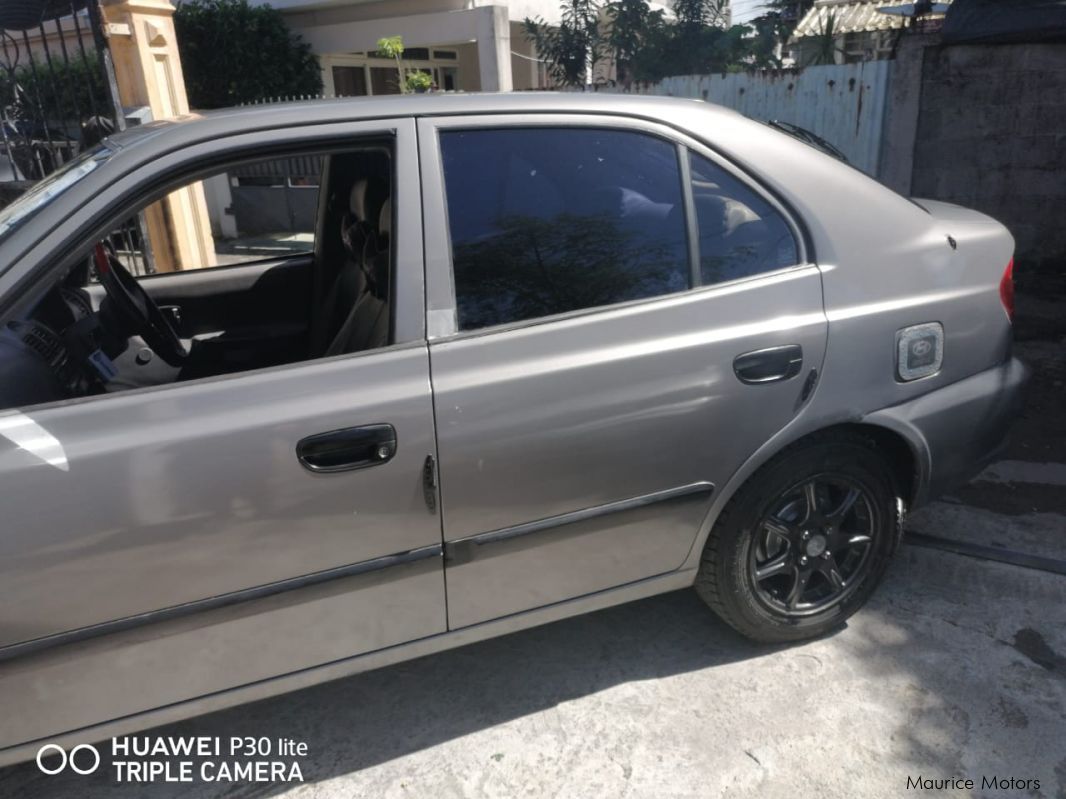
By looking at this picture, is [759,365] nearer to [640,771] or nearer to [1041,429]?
[640,771]

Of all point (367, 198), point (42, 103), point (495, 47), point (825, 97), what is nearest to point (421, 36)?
point (495, 47)

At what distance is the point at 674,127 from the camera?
7.52 ft

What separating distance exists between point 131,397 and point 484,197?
975 millimetres

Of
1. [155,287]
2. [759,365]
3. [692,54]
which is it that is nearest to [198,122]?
[759,365]

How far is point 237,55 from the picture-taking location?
492 inches

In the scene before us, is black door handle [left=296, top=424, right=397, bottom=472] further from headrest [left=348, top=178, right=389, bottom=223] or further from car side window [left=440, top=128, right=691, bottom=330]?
headrest [left=348, top=178, right=389, bottom=223]

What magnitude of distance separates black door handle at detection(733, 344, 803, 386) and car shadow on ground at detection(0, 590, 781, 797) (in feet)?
3.23

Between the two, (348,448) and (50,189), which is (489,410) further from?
(50,189)

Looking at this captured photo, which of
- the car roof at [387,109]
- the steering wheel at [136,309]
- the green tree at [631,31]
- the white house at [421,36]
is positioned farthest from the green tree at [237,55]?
the car roof at [387,109]

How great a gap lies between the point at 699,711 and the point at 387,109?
190 centimetres

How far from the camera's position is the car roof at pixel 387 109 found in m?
2.00

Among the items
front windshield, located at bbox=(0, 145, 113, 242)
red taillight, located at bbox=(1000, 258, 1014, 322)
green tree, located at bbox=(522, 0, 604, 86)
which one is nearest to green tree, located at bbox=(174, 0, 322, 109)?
green tree, located at bbox=(522, 0, 604, 86)

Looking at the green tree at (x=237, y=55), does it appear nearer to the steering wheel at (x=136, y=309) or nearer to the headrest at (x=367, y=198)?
the steering wheel at (x=136, y=309)
